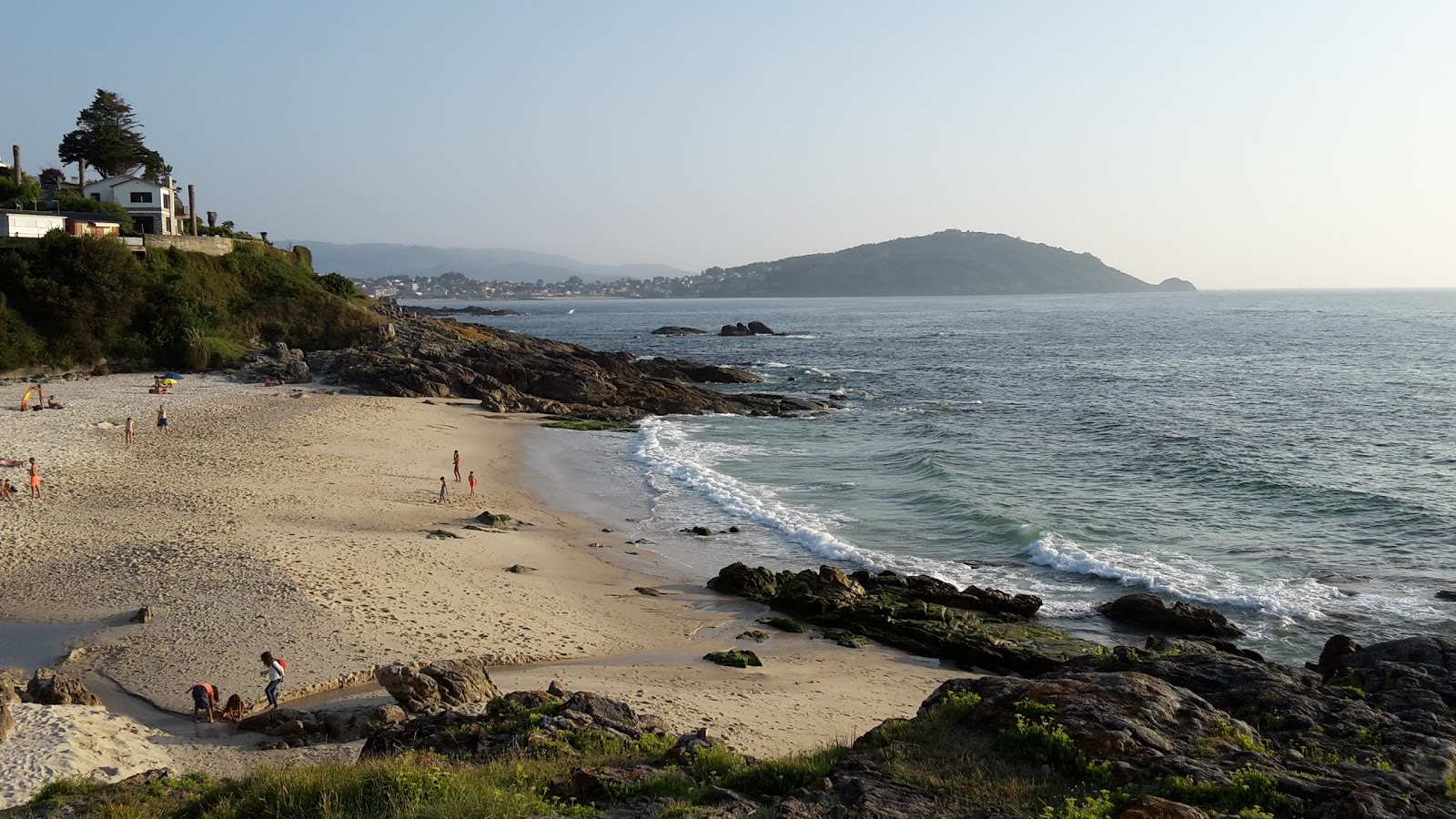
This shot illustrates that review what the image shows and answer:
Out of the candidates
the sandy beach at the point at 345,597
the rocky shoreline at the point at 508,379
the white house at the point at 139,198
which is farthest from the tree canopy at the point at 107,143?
the sandy beach at the point at 345,597

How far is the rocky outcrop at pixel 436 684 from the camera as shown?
11.9m

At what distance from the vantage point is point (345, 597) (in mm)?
16516

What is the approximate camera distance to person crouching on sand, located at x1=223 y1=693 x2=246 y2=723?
1195 cm

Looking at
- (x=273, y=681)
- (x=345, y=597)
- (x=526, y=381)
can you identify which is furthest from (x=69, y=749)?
(x=526, y=381)

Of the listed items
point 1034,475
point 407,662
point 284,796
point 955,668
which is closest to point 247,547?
point 407,662

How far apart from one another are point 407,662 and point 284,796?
6257 mm

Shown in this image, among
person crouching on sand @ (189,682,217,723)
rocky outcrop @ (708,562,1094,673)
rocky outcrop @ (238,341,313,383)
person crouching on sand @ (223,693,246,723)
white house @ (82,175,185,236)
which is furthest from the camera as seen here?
white house @ (82,175,185,236)

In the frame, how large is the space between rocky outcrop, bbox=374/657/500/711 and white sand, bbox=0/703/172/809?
2509 mm

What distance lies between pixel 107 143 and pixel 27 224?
20.9 meters

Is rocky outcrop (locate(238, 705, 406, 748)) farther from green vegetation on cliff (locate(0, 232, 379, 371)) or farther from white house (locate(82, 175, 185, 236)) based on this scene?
white house (locate(82, 175, 185, 236))

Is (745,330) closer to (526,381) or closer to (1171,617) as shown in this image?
(526,381)

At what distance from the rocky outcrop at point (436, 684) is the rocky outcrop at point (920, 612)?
713cm

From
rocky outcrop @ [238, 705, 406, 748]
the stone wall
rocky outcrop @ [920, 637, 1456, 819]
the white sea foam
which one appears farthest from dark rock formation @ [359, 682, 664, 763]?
the stone wall

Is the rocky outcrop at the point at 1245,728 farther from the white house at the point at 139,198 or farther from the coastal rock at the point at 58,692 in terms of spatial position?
the white house at the point at 139,198
